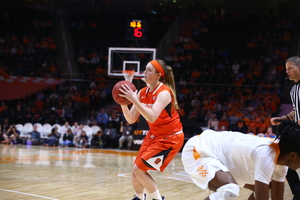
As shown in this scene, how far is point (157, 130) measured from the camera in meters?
4.56

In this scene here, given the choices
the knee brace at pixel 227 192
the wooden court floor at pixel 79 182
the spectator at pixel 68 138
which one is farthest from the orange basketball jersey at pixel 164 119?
the spectator at pixel 68 138

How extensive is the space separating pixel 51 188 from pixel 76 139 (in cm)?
977

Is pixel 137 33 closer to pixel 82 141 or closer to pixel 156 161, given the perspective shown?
pixel 82 141

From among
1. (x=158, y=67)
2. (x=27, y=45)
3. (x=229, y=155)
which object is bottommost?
(x=229, y=155)

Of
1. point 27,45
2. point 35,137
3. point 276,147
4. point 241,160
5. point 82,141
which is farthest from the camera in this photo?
point 27,45

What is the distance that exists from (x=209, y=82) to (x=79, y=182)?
12.2 meters

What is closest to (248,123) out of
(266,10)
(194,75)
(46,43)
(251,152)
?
(194,75)

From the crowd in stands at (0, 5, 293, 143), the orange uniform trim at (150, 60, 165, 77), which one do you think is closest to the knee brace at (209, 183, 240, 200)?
the orange uniform trim at (150, 60, 165, 77)

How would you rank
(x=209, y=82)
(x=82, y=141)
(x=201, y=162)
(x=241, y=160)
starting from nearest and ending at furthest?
(x=241, y=160), (x=201, y=162), (x=82, y=141), (x=209, y=82)

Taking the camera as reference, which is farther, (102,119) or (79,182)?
(102,119)

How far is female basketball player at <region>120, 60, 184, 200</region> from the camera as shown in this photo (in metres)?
4.43

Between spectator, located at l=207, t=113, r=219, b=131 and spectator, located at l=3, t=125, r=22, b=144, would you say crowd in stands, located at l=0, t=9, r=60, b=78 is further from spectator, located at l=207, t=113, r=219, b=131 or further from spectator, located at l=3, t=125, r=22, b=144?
spectator, located at l=207, t=113, r=219, b=131

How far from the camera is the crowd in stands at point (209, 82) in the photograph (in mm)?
16781

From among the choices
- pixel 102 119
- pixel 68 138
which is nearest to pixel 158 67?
pixel 68 138
